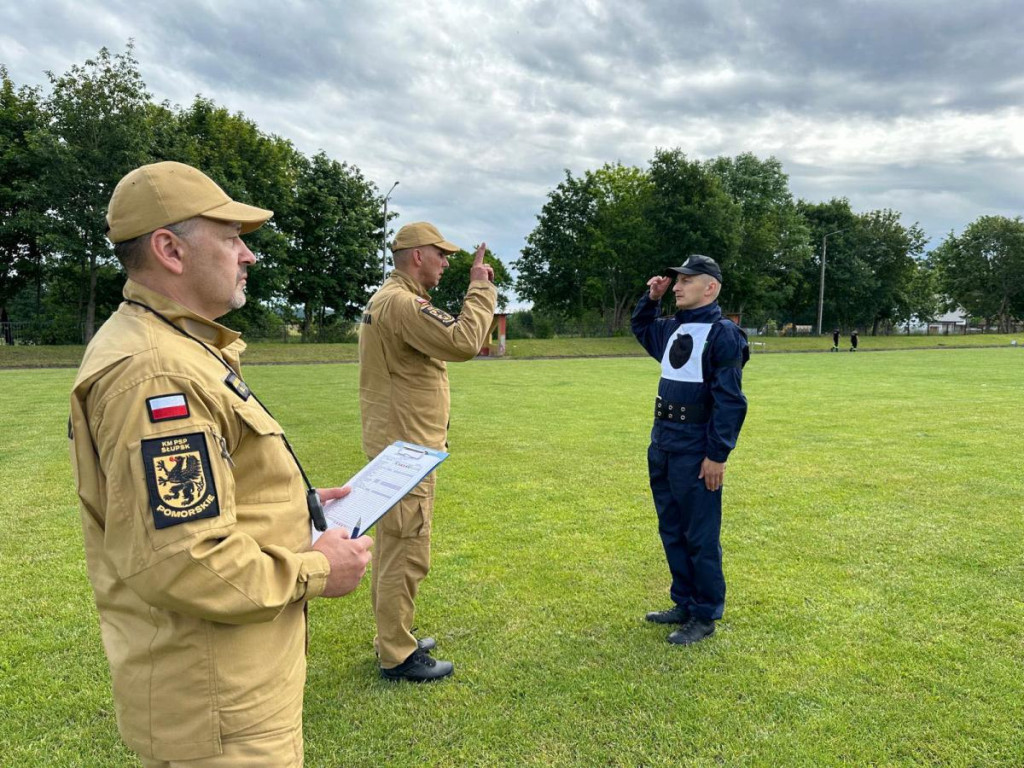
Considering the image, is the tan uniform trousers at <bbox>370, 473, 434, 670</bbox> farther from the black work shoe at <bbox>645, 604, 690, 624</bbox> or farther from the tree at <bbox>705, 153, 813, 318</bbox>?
the tree at <bbox>705, 153, 813, 318</bbox>

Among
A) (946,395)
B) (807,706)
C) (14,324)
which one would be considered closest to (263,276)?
(14,324)

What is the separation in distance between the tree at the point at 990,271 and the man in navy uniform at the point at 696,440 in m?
86.7

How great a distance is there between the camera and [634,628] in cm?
425

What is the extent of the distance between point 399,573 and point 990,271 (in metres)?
91.1

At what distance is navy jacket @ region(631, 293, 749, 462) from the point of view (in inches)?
156

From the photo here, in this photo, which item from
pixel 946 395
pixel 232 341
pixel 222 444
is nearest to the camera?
pixel 222 444

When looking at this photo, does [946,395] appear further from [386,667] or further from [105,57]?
[105,57]

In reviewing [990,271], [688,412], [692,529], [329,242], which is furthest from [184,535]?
[990,271]

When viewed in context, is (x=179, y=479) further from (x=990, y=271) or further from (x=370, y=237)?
(x=990, y=271)

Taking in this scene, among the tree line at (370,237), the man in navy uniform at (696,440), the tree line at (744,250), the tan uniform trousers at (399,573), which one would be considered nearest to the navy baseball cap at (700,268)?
the man in navy uniform at (696,440)

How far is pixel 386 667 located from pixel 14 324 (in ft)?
128

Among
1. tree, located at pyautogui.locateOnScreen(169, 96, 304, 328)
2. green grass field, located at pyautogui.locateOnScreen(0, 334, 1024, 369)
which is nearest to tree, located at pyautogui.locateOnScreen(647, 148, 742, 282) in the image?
green grass field, located at pyautogui.locateOnScreen(0, 334, 1024, 369)

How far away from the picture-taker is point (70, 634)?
4.12 metres

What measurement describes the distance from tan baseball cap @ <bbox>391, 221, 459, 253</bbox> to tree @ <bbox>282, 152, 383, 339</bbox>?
41.2 m
